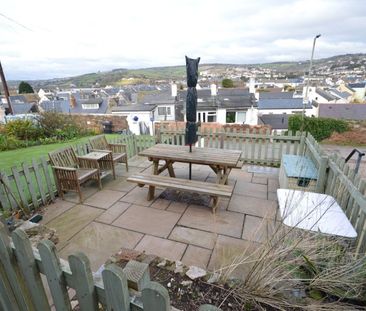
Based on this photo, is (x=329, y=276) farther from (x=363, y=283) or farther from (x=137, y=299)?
(x=137, y=299)

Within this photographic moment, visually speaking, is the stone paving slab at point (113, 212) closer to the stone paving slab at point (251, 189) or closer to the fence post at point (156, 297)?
the stone paving slab at point (251, 189)

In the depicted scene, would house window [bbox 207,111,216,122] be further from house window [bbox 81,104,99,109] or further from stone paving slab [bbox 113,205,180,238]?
stone paving slab [bbox 113,205,180,238]

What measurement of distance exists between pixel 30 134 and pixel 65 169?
673 centimetres

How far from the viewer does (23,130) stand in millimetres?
8445

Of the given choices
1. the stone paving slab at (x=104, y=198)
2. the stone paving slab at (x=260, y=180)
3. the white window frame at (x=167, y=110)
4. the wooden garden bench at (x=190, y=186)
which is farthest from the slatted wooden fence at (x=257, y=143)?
the white window frame at (x=167, y=110)

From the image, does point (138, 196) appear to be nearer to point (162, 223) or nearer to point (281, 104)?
point (162, 223)

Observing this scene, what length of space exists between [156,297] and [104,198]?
332 cm

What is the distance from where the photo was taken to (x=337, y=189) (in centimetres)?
285

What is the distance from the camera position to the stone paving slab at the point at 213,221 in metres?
2.94

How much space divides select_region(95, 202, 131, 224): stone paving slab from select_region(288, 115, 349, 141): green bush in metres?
15.7

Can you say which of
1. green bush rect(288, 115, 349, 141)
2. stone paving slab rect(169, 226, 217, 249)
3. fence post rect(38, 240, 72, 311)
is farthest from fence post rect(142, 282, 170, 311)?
green bush rect(288, 115, 349, 141)

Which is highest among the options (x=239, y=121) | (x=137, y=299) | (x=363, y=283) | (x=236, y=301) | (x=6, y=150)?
(x=137, y=299)

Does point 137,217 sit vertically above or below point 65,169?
below

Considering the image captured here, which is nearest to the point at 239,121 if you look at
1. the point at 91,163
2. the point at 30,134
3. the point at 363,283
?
the point at 30,134
